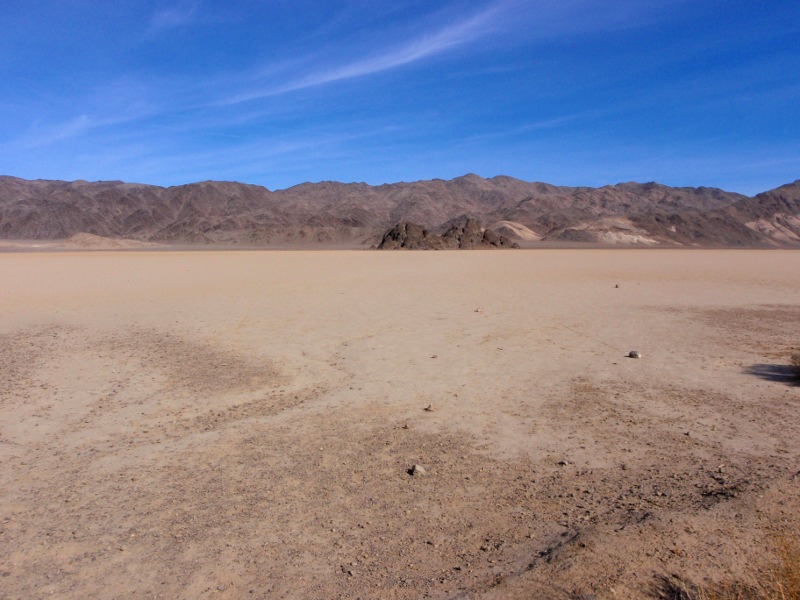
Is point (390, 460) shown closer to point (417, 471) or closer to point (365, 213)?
point (417, 471)

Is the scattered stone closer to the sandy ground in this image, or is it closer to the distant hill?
the sandy ground

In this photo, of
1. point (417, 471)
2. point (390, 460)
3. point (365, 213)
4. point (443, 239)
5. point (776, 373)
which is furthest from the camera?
point (365, 213)

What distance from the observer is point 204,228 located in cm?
12000

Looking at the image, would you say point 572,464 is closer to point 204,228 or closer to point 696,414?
point 696,414

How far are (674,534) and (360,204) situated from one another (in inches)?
6116

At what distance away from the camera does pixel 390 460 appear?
4836 millimetres

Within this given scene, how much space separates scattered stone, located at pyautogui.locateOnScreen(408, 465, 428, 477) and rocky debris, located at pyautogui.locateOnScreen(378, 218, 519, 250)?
197 feet

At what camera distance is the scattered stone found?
4539 mm

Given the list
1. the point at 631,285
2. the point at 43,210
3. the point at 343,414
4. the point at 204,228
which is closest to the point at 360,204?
the point at 204,228

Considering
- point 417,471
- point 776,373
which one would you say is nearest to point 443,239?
point 776,373

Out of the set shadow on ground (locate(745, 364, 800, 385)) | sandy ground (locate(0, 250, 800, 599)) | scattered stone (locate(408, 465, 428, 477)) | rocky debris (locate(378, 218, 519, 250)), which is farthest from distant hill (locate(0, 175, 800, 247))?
scattered stone (locate(408, 465, 428, 477))

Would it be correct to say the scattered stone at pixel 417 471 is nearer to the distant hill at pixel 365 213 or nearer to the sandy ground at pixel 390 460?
the sandy ground at pixel 390 460

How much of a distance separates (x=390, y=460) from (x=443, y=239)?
6273 cm

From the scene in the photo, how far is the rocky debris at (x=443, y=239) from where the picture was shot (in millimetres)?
65375
